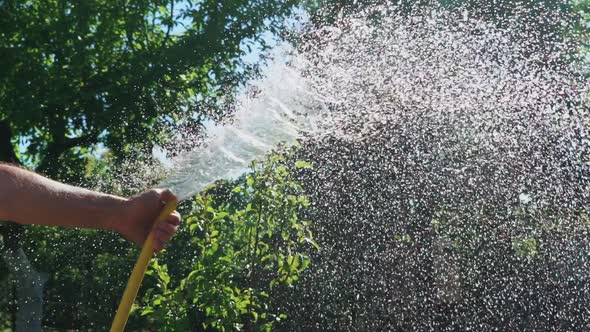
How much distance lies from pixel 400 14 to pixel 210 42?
2096 mm

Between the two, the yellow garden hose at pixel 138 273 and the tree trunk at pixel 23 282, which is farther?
the tree trunk at pixel 23 282

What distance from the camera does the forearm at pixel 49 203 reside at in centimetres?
132

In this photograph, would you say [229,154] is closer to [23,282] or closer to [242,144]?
[242,144]

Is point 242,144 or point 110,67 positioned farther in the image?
point 110,67

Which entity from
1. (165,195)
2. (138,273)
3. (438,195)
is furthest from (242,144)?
(438,195)

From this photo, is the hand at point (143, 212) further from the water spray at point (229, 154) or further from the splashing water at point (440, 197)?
the splashing water at point (440, 197)

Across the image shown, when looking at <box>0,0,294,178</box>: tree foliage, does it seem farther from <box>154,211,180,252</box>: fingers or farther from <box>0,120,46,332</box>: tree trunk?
<box>154,211,180,252</box>: fingers

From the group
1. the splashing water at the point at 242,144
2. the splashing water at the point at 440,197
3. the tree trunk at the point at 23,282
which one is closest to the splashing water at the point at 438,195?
the splashing water at the point at 440,197

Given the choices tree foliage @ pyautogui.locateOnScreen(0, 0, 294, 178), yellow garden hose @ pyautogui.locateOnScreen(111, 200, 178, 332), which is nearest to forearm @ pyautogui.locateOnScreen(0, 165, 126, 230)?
yellow garden hose @ pyautogui.locateOnScreen(111, 200, 178, 332)

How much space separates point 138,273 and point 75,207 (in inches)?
7.3

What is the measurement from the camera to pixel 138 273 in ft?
4.46

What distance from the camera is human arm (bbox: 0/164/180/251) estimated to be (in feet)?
4.34

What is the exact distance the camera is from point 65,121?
7.79 metres

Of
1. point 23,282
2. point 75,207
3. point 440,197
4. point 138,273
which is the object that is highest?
point 75,207
